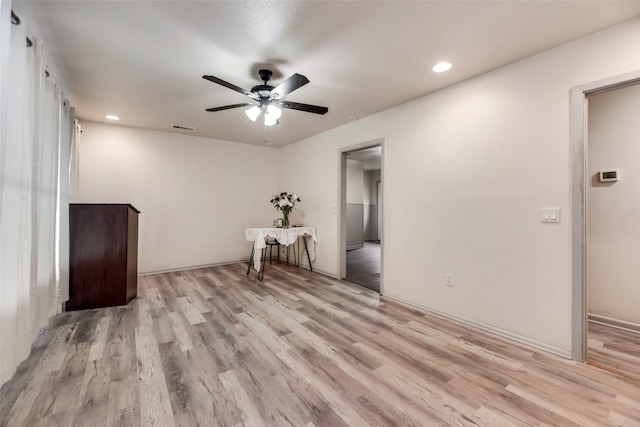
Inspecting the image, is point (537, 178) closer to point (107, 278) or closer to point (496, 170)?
point (496, 170)

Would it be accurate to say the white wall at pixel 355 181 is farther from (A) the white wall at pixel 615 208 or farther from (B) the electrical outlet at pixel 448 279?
(A) the white wall at pixel 615 208

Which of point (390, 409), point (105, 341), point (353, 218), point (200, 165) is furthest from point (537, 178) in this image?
point (353, 218)

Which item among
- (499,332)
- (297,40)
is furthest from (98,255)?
(499,332)

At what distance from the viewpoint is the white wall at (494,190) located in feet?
7.04

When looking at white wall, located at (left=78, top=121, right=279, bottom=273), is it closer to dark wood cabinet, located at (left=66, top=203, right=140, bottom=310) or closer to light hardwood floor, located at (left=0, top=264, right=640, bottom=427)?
dark wood cabinet, located at (left=66, top=203, right=140, bottom=310)

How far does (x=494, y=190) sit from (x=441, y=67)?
1289 millimetres

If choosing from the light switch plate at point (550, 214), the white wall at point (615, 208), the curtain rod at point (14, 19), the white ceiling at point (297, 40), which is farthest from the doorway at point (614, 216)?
the curtain rod at point (14, 19)

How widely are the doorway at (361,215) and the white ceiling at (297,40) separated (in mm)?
1469

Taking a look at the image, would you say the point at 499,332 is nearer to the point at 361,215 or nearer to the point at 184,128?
the point at 184,128

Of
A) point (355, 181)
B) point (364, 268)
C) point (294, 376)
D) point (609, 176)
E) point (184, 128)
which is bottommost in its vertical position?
point (294, 376)

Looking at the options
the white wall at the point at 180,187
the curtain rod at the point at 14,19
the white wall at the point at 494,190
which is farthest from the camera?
the white wall at the point at 180,187

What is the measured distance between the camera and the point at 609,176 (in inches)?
110

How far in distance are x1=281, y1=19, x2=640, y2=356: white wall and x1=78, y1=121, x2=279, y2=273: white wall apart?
10.6ft

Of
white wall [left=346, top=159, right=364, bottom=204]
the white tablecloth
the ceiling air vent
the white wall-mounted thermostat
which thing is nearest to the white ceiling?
the ceiling air vent
